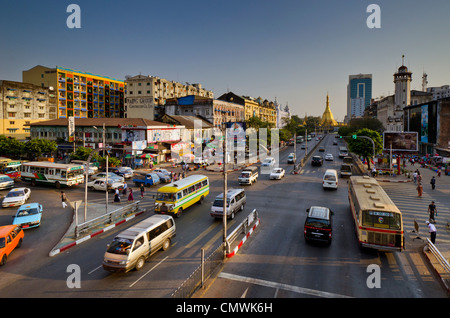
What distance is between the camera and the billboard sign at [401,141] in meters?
46.7

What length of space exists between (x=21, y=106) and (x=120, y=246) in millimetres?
78505

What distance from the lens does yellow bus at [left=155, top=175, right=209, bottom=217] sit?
22.3m

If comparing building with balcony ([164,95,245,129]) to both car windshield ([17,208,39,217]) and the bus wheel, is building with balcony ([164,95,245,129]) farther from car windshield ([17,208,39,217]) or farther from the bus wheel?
the bus wheel

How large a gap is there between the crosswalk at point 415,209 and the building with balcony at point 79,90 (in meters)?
88.7

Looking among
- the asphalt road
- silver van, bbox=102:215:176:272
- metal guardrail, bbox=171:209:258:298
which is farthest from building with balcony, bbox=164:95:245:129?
silver van, bbox=102:215:176:272

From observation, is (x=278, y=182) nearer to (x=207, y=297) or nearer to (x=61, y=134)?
(x=207, y=297)

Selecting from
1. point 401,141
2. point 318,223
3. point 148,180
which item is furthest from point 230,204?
point 401,141

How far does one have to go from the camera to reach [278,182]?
37.3m

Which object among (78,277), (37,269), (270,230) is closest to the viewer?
(78,277)

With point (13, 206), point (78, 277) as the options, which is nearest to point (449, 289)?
point (78, 277)

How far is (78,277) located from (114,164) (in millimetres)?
31246

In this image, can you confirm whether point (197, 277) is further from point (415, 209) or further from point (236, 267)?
point (415, 209)

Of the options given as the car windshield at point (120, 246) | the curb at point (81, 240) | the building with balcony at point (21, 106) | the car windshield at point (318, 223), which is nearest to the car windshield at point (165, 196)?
the curb at point (81, 240)
